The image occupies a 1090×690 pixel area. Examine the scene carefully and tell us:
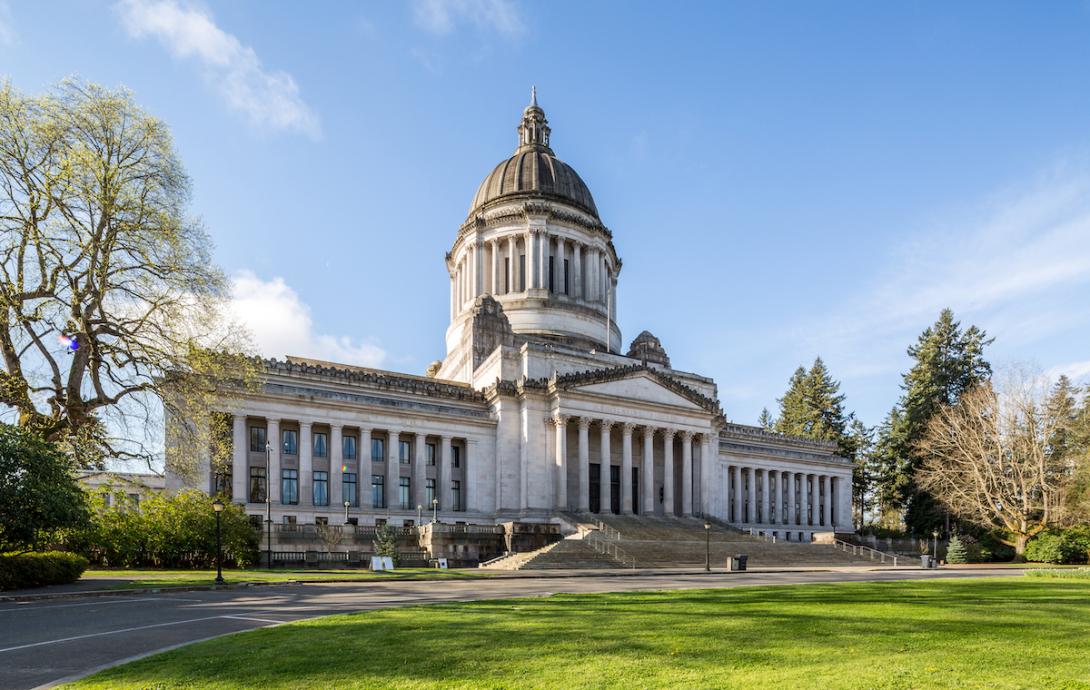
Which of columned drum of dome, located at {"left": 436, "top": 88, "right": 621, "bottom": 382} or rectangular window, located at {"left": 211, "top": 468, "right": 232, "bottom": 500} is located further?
columned drum of dome, located at {"left": 436, "top": 88, "right": 621, "bottom": 382}

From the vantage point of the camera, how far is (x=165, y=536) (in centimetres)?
3634

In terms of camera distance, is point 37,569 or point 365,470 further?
point 365,470

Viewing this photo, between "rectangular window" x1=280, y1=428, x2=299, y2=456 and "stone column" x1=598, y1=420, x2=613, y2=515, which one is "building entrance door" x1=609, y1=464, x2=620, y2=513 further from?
"rectangular window" x1=280, y1=428, x2=299, y2=456

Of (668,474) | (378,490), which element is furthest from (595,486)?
(378,490)

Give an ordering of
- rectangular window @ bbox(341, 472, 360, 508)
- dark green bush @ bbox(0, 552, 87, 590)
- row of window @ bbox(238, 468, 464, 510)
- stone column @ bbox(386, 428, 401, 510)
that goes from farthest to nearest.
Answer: stone column @ bbox(386, 428, 401, 510) < rectangular window @ bbox(341, 472, 360, 508) < row of window @ bbox(238, 468, 464, 510) < dark green bush @ bbox(0, 552, 87, 590)

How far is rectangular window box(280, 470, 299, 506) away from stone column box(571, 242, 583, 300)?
3679 cm

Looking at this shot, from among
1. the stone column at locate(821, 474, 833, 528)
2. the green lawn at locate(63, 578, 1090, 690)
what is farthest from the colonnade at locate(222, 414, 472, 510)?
the stone column at locate(821, 474, 833, 528)

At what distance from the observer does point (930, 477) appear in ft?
220

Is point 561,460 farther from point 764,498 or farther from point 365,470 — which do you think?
point 764,498

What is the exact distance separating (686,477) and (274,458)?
3484 cm

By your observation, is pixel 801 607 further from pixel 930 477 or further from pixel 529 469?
pixel 930 477

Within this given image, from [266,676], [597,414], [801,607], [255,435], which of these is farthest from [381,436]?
[266,676]

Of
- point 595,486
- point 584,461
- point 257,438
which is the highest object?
point 257,438

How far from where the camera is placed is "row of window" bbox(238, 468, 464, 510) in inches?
2024
